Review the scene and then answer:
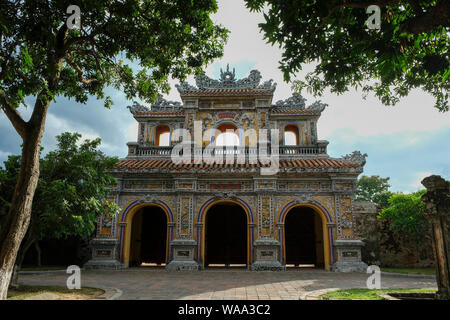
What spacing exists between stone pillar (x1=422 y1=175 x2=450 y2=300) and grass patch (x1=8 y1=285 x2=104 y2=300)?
758cm

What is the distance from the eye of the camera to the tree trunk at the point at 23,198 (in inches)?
206

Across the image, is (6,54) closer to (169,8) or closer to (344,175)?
(169,8)

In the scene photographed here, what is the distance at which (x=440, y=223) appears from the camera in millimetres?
5766

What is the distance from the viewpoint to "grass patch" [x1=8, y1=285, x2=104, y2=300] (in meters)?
6.69

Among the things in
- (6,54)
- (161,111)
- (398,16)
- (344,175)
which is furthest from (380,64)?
(161,111)

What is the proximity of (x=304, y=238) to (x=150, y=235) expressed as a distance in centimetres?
839

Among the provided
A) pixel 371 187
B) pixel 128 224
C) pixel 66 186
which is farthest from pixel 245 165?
pixel 371 187

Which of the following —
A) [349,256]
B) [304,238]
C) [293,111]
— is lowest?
[349,256]

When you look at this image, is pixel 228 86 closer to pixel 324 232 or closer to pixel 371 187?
pixel 324 232

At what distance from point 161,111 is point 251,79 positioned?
18.7 feet

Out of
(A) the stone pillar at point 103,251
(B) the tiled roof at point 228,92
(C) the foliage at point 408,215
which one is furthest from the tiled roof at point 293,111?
(A) the stone pillar at point 103,251

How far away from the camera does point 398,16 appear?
5.36 meters

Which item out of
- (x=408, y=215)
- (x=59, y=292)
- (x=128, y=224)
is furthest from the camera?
(x=128, y=224)

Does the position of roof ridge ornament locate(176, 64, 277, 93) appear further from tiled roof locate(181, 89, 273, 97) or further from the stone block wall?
the stone block wall
